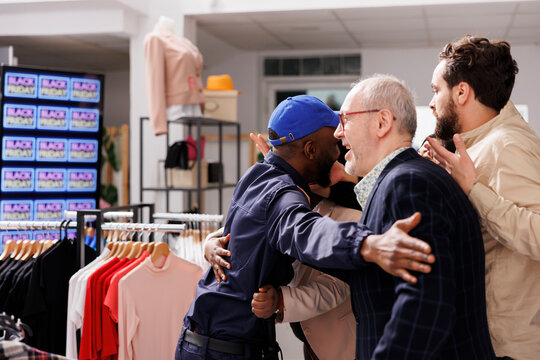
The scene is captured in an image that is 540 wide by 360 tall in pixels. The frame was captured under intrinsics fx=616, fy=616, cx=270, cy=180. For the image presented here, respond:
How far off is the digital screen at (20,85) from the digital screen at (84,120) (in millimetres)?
386

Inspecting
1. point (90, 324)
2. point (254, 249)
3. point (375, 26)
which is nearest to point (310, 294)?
point (254, 249)

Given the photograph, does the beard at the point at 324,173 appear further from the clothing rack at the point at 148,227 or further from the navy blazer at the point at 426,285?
the clothing rack at the point at 148,227

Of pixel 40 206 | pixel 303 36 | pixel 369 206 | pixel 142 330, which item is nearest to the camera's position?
pixel 369 206

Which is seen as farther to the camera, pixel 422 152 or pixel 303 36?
pixel 303 36

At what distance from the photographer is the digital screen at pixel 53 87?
5504 millimetres

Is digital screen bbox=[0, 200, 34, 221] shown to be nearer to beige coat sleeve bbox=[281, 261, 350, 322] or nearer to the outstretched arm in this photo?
beige coat sleeve bbox=[281, 261, 350, 322]

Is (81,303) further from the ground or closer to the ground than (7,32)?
closer to the ground

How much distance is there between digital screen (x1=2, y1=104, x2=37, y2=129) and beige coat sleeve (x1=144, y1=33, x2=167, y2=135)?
3.66 feet

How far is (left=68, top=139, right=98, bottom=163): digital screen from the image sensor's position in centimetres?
566

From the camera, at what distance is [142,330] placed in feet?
8.52

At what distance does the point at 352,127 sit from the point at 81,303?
5.39 ft

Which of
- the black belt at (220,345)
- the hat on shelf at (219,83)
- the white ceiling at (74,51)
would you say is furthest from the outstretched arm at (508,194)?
the white ceiling at (74,51)

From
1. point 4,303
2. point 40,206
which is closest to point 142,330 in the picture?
point 4,303

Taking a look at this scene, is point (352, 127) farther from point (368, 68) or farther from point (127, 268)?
point (368, 68)
